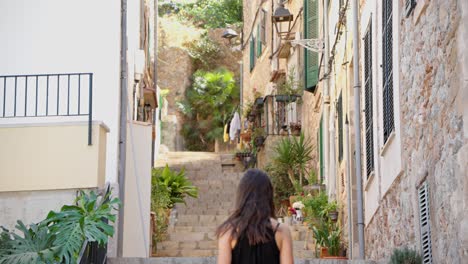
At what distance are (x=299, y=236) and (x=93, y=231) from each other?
26.5 feet

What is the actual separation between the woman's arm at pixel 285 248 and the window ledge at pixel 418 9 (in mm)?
3712

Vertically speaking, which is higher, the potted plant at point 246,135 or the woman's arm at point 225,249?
the potted plant at point 246,135

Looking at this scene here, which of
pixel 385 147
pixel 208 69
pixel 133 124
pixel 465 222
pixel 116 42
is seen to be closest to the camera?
pixel 465 222

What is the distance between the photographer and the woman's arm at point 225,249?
493 cm

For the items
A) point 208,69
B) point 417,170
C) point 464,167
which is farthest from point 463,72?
point 208,69

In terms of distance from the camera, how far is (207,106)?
124 ft

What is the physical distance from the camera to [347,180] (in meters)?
14.5

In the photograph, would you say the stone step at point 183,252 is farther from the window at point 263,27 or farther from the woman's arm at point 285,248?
→ the window at point 263,27

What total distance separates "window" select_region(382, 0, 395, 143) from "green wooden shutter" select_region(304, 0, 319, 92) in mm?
8891

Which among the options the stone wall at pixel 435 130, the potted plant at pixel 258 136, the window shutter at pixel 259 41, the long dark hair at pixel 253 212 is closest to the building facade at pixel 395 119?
the stone wall at pixel 435 130

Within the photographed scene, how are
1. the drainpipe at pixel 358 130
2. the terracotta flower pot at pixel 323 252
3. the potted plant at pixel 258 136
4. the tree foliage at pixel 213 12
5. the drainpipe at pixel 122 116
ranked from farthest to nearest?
1. the tree foliage at pixel 213 12
2. the potted plant at pixel 258 136
3. the terracotta flower pot at pixel 323 252
4. the drainpipe at pixel 122 116
5. the drainpipe at pixel 358 130

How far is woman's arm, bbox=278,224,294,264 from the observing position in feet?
16.3

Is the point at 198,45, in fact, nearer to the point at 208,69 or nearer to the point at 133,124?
the point at 208,69

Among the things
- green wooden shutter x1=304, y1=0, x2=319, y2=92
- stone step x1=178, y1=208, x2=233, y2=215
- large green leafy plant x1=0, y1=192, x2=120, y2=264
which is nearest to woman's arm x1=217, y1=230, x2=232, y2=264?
large green leafy plant x1=0, y1=192, x2=120, y2=264
